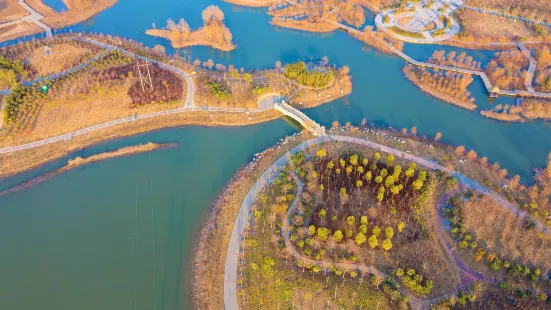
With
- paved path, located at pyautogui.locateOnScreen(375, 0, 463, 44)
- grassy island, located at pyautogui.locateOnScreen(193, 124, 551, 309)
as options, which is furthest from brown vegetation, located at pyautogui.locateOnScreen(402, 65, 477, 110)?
grassy island, located at pyautogui.locateOnScreen(193, 124, 551, 309)

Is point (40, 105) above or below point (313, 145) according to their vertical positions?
above

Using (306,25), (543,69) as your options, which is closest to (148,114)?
(306,25)

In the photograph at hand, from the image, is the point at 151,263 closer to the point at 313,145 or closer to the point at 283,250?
the point at 283,250

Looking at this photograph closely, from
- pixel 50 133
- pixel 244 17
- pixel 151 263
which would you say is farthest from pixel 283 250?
pixel 244 17

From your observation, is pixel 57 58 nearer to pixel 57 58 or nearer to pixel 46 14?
pixel 57 58

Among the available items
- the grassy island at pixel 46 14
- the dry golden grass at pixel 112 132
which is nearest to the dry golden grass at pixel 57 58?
the grassy island at pixel 46 14

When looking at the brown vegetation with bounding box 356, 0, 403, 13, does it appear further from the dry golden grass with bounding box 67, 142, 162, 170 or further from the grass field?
the dry golden grass with bounding box 67, 142, 162, 170
